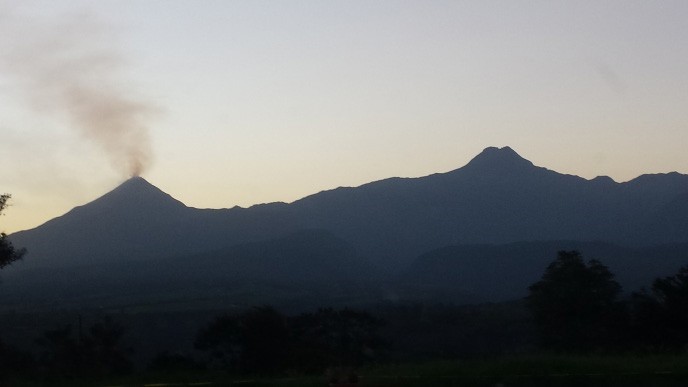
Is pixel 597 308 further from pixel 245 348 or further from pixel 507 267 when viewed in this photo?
pixel 507 267

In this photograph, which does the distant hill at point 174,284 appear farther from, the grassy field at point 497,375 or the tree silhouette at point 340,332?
the grassy field at point 497,375

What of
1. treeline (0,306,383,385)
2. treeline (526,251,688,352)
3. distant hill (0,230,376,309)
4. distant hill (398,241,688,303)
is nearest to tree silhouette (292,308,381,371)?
treeline (0,306,383,385)

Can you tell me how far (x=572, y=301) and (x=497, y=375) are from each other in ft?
81.1

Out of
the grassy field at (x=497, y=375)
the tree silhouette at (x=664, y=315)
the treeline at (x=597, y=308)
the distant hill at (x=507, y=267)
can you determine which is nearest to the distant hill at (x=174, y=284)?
the distant hill at (x=507, y=267)

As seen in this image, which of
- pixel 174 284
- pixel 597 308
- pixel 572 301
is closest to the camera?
pixel 597 308

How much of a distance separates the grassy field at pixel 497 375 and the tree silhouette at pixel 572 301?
66.1 feet

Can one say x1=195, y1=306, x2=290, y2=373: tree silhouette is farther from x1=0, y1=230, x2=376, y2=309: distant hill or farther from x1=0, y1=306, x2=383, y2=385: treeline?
x1=0, y1=230, x2=376, y2=309: distant hill

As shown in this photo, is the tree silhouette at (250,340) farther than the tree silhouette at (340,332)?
No

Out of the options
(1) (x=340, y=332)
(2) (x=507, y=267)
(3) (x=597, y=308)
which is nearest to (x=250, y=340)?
(1) (x=340, y=332)

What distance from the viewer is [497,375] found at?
15.6 metres

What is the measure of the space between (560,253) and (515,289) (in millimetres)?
124044

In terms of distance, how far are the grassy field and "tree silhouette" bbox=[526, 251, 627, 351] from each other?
66.1 feet

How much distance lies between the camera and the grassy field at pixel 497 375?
15328 mm

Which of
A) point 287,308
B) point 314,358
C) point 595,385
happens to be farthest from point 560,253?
point 287,308
